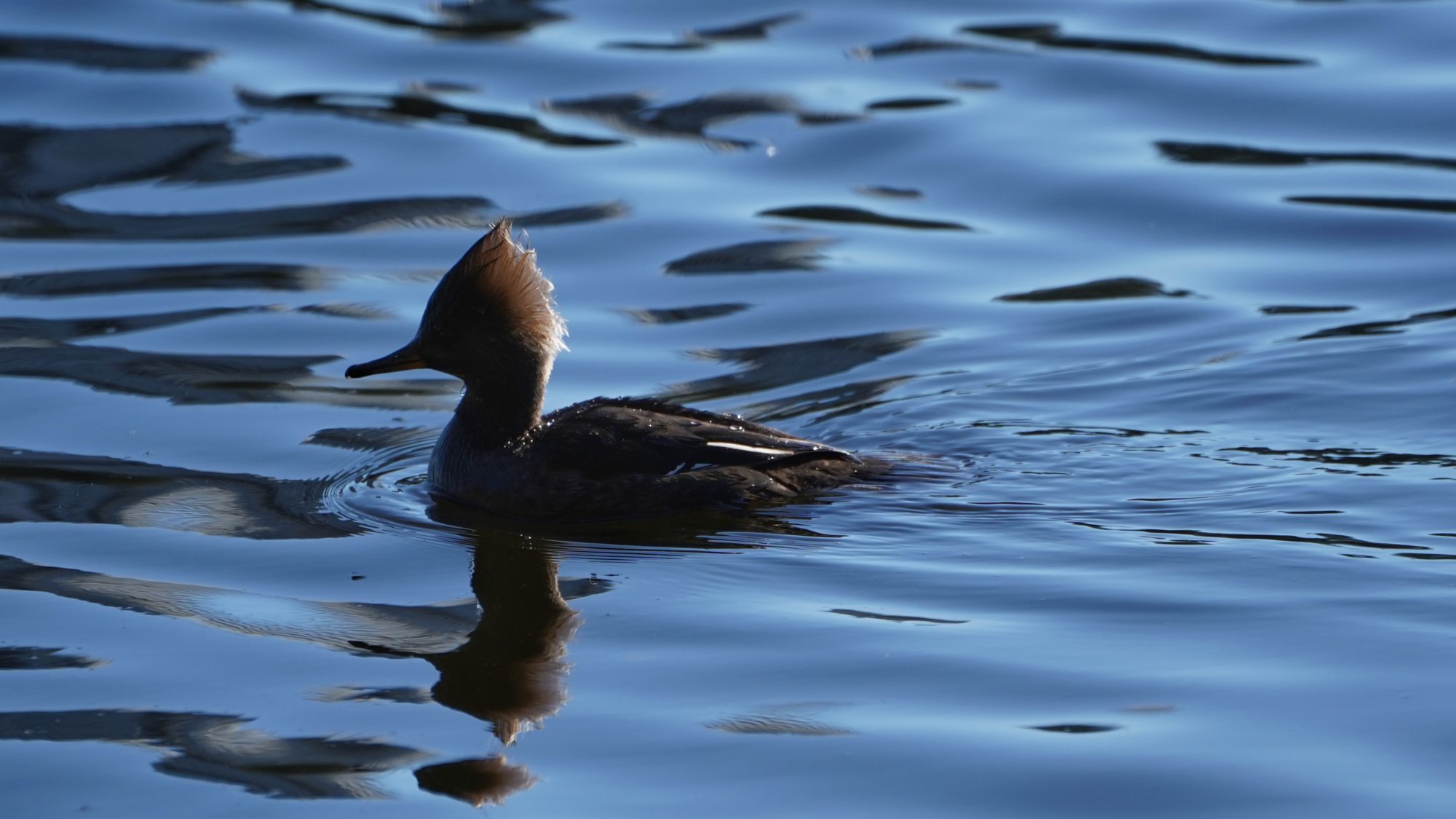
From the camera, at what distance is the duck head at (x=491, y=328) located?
25.6 ft

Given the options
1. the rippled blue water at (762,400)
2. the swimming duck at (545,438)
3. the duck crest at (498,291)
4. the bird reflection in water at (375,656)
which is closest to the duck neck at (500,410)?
the swimming duck at (545,438)

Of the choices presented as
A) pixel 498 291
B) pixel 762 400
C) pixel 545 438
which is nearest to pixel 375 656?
pixel 545 438

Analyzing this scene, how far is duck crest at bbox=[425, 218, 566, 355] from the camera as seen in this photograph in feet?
25.6

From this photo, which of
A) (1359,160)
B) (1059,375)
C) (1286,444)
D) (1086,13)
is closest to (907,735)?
(1286,444)

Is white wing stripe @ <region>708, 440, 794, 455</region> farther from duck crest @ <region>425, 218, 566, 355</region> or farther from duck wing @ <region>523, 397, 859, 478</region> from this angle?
duck crest @ <region>425, 218, 566, 355</region>

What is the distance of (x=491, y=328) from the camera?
7.86 meters

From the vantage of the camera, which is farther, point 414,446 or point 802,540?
point 414,446

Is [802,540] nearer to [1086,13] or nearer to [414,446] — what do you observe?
[414,446]

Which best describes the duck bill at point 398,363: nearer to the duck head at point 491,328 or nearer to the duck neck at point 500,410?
the duck head at point 491,328

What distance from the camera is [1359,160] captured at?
39.3 feet

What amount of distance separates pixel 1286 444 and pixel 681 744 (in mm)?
3726

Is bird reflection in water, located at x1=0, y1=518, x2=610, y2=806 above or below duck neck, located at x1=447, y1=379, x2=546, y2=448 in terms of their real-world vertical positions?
below

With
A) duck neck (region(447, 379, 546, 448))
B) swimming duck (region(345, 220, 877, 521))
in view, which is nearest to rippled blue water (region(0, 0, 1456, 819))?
swimming duck (region(345, 220, 877, 521))

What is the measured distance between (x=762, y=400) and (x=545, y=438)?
1.50 meters
